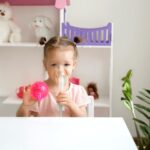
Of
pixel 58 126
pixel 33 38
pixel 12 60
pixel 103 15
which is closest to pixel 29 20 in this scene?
pixel 33 38

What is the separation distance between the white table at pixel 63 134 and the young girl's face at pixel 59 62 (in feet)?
1.32

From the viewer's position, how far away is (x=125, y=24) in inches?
74.1

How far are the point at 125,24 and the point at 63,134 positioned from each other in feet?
4.81

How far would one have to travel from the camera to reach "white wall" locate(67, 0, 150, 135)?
187 cm

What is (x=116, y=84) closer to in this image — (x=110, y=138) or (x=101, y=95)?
(x=101, y=95)

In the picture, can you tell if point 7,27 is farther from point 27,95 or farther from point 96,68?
point 27,95

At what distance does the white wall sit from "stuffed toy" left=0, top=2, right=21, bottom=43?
368mm

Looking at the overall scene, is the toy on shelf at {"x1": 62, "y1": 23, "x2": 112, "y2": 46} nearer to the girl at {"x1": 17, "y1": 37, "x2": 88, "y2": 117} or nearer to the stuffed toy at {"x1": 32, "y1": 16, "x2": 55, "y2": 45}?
the stuffed toy at {"x1": 32, "y1": 16, "x2": 55, "y2": 45}

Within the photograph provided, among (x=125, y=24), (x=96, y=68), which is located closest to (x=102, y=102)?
(x=96, y=68)

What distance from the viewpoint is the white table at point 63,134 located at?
0.48 meters

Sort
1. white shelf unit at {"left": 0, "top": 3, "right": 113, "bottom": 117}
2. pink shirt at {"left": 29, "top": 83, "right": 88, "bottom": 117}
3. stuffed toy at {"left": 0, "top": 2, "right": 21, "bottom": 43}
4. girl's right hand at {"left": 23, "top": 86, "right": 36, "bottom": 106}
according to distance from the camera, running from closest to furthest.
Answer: girl's right hand at {"left": 23, "top": 86, "right": 36, "bottom": 106}, pink shirt at {"left": 29, "top": 83, "right": 88, "bottom": 117}, stuffed toy at {"left": 0, "top": 2, "right": 21, "bottom": 43}, white shelf unit at {"left": 0, "top": 3, "right": 113, "bottom": 117}

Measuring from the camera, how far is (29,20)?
76.1 inches

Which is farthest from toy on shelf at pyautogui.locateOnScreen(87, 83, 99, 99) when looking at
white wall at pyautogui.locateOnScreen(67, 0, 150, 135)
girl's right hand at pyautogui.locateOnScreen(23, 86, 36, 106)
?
girl's right hand at pyautogui.locateOnScreen(23, 86, 36, 106)

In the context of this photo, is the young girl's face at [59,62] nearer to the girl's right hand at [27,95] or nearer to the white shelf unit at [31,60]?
the girl's right hand at [27,95]
